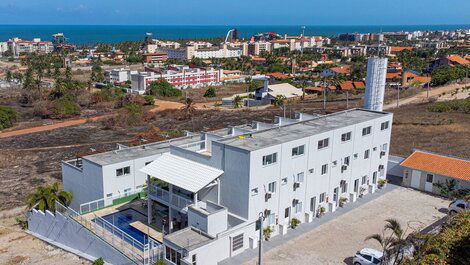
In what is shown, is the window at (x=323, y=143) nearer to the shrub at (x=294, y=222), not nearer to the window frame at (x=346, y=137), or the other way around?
the window frame at (x=346, y=137)

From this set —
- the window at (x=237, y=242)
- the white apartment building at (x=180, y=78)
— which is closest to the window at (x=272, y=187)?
the window at (x=237, y=242)

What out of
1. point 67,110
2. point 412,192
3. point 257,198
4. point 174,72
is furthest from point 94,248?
point 174,72

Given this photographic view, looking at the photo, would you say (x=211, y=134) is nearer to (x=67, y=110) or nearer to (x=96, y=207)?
(x=96, y=207)

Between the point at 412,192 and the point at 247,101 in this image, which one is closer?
the point at 412,192

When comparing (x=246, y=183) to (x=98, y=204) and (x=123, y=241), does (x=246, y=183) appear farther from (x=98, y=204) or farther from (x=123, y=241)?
(x=98, y=204)

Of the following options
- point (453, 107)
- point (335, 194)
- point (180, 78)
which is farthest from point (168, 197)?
point (180, 78)

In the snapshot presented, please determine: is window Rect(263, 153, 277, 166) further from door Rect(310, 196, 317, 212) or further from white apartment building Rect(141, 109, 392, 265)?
door Rect(310, 196, 317, 212)
